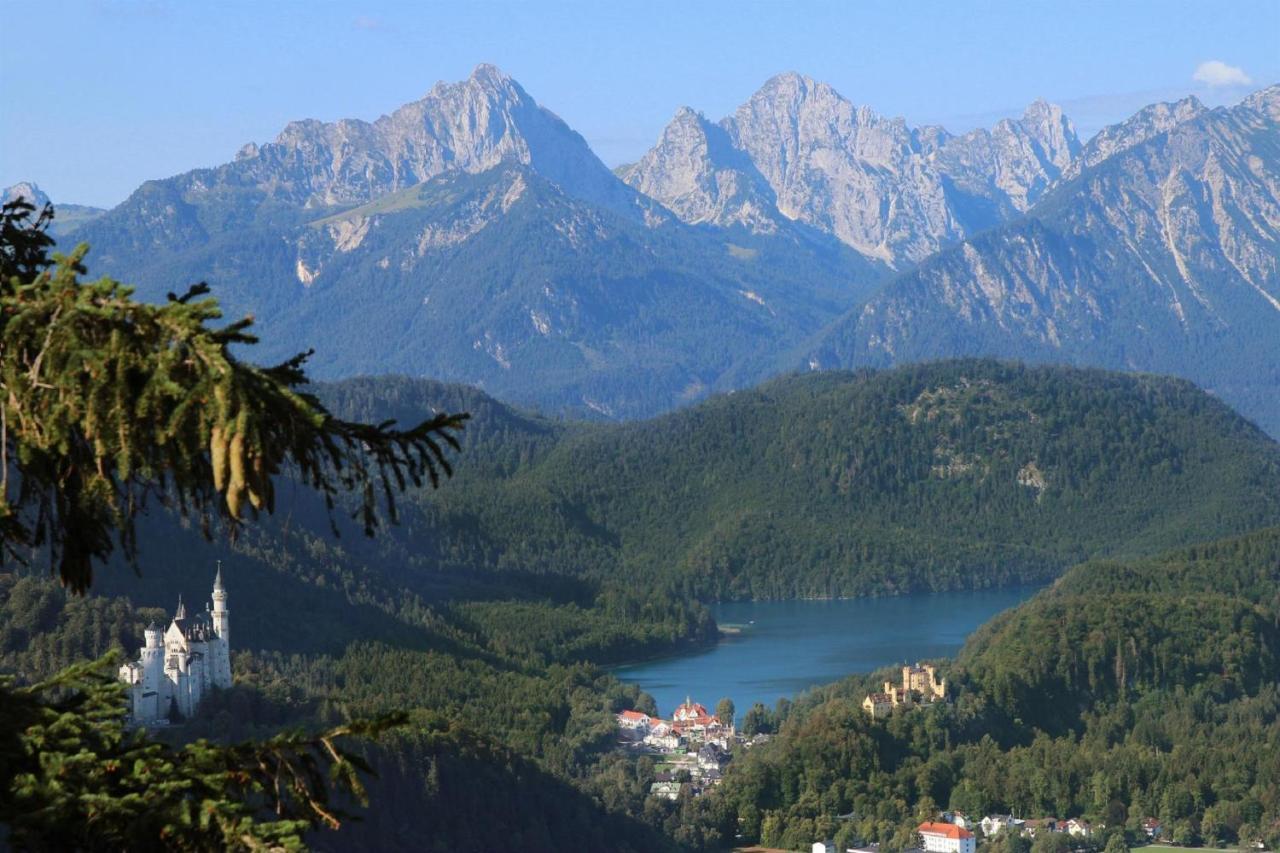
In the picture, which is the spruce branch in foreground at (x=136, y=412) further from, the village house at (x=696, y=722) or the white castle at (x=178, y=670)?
the village house at (x=696, y=722)

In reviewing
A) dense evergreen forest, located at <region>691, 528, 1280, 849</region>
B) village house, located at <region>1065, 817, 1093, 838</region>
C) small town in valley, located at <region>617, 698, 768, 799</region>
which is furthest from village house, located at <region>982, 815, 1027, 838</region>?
small town in valley, located at <region>617, 698, 768, 799</region>

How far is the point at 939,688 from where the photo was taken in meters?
137

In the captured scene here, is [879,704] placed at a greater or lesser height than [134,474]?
lesser

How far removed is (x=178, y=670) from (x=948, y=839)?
33745mm

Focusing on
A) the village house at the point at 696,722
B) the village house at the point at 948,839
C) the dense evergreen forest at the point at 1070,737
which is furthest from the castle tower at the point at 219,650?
the village house at the point at 696,722

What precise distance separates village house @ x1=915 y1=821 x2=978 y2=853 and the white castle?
105 ft

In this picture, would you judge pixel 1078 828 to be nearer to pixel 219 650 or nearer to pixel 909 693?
pixel 909 693

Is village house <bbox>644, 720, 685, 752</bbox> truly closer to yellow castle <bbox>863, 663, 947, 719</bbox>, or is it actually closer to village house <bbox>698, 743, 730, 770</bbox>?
village house <bbox>698, 743, 730, 770</bbox>

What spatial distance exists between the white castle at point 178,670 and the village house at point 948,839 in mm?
31916

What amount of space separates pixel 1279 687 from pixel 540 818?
61035 millimetres

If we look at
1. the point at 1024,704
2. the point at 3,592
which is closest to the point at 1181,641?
the point at 1024,704

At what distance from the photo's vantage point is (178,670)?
102 meters

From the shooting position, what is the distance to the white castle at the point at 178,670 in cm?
9794

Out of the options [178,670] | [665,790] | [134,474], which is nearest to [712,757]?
[665,790]
